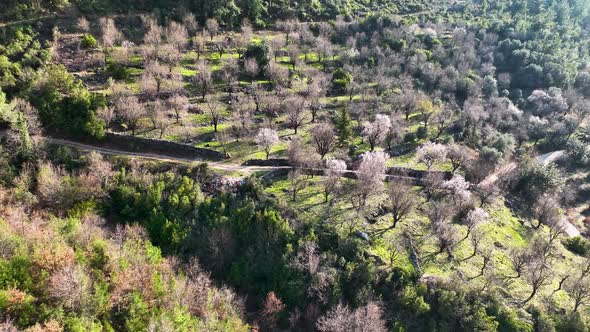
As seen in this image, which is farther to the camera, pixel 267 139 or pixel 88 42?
pixel 88 42

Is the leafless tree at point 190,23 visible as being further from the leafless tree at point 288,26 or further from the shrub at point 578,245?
the shrub at point 578,245

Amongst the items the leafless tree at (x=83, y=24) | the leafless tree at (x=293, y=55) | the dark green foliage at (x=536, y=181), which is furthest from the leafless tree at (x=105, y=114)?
the dark green foliage at (x=536, y=181)

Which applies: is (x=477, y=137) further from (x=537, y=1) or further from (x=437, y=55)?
(x=537, y=1)

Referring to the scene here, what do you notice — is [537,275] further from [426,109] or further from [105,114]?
[105,114]

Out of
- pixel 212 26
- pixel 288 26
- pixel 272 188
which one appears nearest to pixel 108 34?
pixel 212 26

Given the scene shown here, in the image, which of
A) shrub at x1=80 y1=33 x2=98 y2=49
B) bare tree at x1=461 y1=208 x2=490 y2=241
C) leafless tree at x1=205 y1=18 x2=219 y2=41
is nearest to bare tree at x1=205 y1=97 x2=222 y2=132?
leafless tree at x1=205 y1=18 x2=219 y2=41
